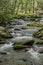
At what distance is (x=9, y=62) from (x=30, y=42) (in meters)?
4.68

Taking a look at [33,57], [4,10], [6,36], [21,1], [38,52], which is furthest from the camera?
[21,1]

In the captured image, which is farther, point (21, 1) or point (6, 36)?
point (21, 1)

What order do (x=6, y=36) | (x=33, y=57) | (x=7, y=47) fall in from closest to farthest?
(x=33, y=57) → (x=7, y=47) → (x=6, y=36)

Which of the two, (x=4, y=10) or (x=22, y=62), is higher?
(x=4, y=10)

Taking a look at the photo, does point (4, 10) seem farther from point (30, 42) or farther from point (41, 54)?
point (41, 54)

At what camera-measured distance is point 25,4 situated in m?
47.2

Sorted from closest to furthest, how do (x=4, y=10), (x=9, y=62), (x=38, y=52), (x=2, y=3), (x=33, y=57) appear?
1. (x=9, y=62)
2. (x=33, y=57)
3. (x=38, y=52)
4. (x=2, y=3)
5. (x=4, y=10)

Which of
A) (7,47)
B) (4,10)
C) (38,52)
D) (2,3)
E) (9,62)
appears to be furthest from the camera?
(4,10)

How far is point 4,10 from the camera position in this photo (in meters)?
25.2

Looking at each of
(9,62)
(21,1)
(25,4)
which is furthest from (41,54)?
(25,4)

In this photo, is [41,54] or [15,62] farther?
[41,54]

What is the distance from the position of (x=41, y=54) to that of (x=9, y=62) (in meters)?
2.82

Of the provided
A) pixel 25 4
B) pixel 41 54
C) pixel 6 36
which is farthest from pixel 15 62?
pixel 25 4

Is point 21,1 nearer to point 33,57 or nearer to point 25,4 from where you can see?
point 25,4
